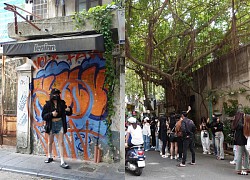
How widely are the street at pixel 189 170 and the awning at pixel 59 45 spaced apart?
3.68m

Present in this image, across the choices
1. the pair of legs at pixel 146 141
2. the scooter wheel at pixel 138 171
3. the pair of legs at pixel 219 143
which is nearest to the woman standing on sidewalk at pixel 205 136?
the pair of legs at pixel 219 143

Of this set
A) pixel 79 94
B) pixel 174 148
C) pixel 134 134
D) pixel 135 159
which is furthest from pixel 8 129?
pixel 174 148

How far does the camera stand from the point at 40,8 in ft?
30.6

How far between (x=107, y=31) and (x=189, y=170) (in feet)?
15.5

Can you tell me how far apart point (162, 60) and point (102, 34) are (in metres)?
7.70

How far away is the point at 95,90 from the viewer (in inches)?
297

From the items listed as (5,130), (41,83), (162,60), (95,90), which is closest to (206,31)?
(162,60)

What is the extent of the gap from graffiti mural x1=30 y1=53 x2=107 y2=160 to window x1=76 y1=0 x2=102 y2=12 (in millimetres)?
2002

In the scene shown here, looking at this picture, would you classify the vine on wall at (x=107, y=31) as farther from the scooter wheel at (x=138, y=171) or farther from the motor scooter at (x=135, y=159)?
the scooter wheel at (x=138, y=171)

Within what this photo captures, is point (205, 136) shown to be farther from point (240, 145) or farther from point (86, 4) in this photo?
point (86, 4)

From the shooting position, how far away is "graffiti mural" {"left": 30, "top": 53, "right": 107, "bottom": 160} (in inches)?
295

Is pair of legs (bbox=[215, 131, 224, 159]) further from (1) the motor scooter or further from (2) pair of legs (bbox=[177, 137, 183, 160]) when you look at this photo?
(1) the motor scooter

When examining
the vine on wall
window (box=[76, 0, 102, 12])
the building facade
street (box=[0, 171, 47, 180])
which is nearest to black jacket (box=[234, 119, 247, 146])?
the building facade

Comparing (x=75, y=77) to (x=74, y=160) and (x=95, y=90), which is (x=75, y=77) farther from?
(x=74, y=160)
